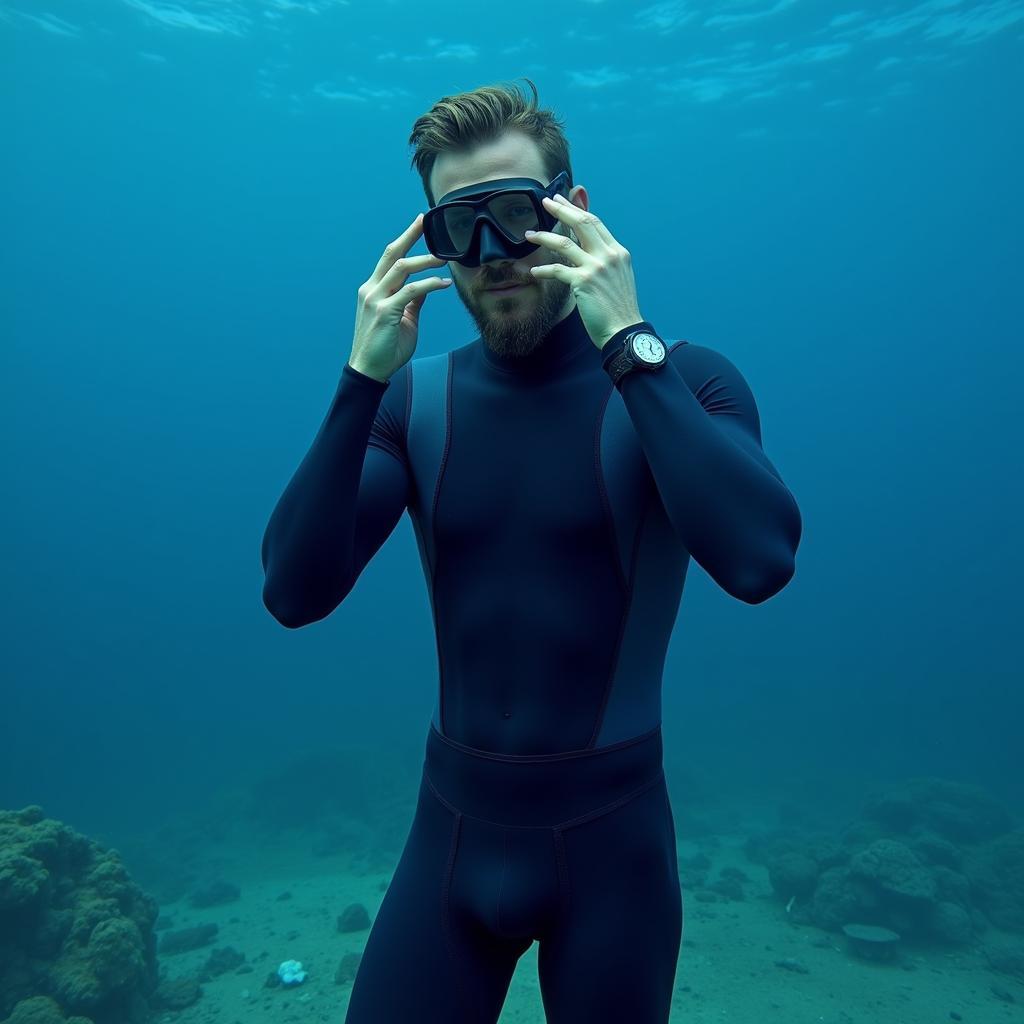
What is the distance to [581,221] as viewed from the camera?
1.91 meters

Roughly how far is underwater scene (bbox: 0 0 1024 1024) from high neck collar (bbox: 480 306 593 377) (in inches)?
0.4

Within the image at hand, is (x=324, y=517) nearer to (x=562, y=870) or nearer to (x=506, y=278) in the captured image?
(x=506, y=278)

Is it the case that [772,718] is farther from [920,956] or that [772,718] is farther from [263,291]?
[263,291]

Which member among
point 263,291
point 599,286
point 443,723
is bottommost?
point 443,723

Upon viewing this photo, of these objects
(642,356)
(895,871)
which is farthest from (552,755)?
(895,871)

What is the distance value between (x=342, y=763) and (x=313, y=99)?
119ft

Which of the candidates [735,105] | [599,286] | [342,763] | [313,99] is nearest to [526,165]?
[599,286]

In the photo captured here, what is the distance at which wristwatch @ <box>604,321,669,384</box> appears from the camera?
179 cm

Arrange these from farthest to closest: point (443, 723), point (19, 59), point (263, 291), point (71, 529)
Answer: point (71, 529) → point (263, 291) → point (19, 59) → point (443, 723)

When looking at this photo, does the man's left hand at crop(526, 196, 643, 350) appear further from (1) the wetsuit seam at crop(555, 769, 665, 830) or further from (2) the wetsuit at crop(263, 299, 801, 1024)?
(1) the wetsuit seam at crop(555, 769, 665, 830)

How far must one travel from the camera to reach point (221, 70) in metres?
39.8

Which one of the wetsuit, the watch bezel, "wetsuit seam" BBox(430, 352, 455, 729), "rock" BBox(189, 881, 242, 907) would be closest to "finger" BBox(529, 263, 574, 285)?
A: the watch bezel

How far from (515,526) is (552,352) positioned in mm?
560

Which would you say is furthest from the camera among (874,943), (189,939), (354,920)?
(189,939)
